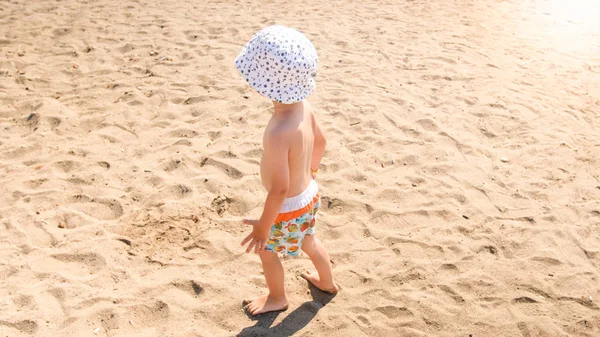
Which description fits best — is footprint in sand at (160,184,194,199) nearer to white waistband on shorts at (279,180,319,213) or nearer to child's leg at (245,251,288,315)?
child's leg at (245,251,288,315)

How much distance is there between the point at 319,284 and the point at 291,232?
0.59 meters

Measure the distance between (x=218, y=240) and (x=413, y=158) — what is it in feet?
5.91

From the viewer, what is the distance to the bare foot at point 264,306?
316 centimetres

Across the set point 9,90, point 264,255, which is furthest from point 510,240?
point 9,90

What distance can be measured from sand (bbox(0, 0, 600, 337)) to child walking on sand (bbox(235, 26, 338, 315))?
532 mm

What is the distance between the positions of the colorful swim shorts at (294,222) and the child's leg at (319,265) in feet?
0.21

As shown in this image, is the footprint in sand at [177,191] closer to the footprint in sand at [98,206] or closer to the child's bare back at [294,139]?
the footprint in sand at [98,206]

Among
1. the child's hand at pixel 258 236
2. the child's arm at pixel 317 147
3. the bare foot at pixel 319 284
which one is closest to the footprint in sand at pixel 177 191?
the bare foot at pixel 319 284

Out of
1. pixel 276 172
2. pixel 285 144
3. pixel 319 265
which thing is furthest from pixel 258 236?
pixel 319 265

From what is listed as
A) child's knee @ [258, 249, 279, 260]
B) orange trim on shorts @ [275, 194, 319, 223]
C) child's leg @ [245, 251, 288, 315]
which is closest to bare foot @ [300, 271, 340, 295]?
child's leg @ [245, 251, 288, 315]

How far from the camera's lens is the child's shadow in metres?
3.06

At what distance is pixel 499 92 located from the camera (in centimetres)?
581

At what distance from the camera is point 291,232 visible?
287 cm

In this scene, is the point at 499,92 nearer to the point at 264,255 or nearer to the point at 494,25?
the point at 494,25
